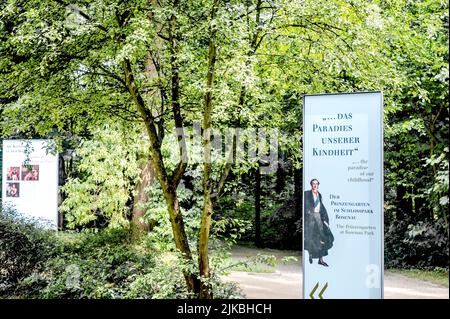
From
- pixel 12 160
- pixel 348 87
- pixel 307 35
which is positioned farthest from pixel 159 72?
pixel 12 160

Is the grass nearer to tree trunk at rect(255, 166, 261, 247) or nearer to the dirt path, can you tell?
the dirt path

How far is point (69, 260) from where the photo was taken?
25.9ft

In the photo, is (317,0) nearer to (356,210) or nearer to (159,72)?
(159,72)

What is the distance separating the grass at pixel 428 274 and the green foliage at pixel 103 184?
572cm

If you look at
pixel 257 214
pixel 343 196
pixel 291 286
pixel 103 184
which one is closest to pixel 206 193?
pixel 343 196

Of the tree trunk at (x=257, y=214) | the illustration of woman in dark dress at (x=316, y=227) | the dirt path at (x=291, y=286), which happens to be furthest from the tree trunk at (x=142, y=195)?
the illustration of woman in dark dress at (x=316, y=227)

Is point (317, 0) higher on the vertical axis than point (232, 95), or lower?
higher

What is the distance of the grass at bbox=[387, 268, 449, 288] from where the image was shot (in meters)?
9.58

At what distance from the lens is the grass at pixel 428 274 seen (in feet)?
31.4

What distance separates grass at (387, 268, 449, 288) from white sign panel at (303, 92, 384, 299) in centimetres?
554

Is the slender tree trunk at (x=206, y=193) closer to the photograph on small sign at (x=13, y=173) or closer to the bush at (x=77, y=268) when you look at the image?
the bush at (x=77, y=268)

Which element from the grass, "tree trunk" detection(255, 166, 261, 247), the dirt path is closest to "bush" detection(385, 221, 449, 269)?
the grass

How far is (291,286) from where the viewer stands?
8938 millimetres

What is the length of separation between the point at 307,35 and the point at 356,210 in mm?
2931
